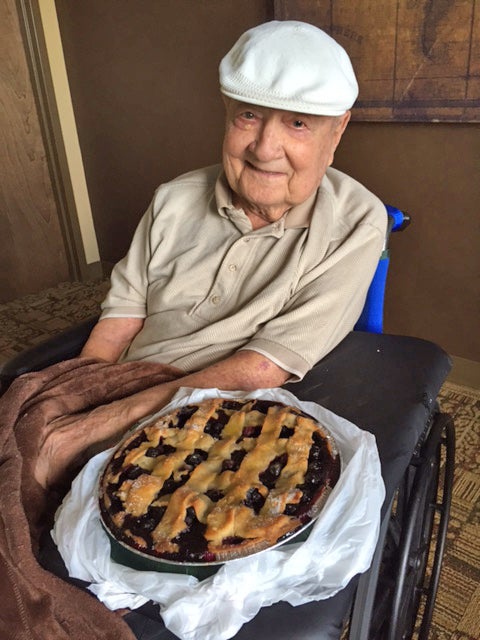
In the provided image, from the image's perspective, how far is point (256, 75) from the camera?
967 millimetres

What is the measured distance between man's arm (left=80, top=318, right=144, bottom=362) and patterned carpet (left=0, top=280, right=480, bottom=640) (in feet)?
3.32

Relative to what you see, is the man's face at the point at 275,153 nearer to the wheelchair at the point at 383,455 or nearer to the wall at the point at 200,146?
the wheelchair at the point at 383,455

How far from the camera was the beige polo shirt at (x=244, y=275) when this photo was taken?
1044 millimetres

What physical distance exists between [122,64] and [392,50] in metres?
1.48

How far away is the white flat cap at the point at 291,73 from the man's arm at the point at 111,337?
1.94ft

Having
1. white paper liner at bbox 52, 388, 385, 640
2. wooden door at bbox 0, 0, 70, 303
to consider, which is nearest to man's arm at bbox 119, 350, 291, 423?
white paper liner at bbox 52, 388, 385, 640

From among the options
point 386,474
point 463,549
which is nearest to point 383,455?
point 386,474

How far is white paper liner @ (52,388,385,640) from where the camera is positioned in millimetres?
608

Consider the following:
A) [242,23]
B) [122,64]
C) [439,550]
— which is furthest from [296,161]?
[122,64]

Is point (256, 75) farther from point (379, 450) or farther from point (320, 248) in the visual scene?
point (379, 450)

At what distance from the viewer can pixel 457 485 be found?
167 cm

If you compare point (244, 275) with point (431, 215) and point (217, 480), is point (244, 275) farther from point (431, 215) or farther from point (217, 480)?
point (431, 215)

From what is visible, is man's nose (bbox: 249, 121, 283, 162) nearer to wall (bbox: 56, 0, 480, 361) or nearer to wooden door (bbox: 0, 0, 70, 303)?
wall (bbox: 56, 0, 480, 361)

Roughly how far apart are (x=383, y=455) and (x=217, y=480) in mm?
283
